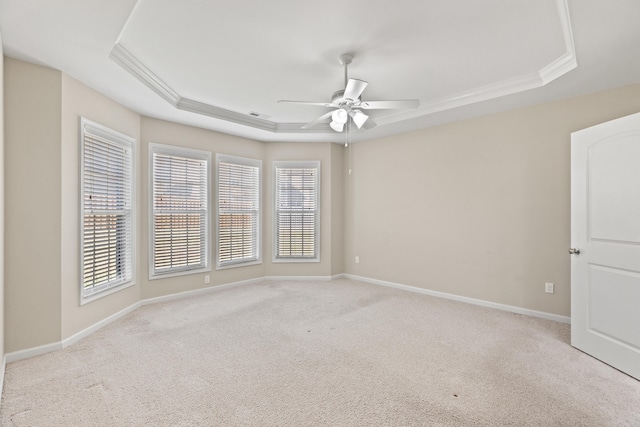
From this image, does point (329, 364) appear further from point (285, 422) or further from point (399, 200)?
point (399, 200)

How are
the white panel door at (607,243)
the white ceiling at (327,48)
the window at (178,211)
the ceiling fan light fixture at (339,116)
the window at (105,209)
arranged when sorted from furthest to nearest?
1. the window at (178,211)
2. the window at (105,209)
3. the ceiling fan light fixture at (339,116)
4. the white panel door at (607,243)
5. the white ceiling at (327,48)

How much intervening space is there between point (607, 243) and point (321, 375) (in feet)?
8.63

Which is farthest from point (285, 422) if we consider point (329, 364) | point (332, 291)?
point (332, 291)

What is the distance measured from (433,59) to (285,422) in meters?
3.16

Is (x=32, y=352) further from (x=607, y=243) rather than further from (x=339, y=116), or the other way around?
(x=607, y=243)

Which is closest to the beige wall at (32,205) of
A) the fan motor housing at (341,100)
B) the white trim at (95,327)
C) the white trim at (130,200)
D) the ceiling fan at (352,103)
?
the white trim at (95,327)

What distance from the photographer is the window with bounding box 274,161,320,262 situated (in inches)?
220

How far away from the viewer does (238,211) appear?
205 inches

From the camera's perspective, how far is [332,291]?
4875 mm

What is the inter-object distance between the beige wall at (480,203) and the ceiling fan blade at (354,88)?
2315 millimetres

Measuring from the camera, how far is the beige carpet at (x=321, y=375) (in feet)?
6.30

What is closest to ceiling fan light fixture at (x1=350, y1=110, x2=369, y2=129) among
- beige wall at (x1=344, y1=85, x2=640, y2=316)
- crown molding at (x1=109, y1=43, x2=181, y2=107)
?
beige wall at (x1=344, y1=85, x2=640, y2=316)

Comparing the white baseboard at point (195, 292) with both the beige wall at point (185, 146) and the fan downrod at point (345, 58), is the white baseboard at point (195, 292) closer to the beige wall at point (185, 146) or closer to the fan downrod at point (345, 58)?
the beige wall at point (185, 146)

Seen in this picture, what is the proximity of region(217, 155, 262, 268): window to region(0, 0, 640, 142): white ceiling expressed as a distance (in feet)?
4.36
